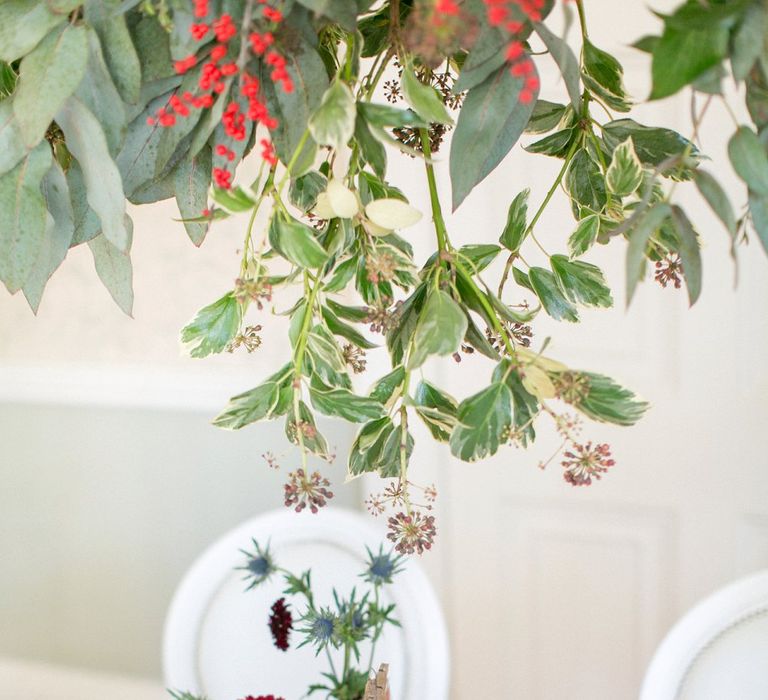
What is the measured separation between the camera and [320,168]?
43 centimetres

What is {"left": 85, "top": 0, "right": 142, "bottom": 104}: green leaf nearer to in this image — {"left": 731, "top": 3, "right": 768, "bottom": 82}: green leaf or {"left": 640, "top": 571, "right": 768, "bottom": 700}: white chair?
{"left": 731, "top": 3, "right": 768, "bottom": 82}: green leaf

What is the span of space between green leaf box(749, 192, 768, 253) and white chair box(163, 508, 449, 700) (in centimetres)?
113

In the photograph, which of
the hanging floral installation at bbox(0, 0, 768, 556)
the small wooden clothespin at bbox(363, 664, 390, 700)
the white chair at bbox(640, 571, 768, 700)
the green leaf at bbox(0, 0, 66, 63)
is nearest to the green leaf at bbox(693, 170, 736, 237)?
the hanging floral installation at bbox(0, 0, 768, 556)

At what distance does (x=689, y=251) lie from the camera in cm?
29

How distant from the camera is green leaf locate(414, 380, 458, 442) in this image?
388mm

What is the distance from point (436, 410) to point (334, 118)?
148 millimetres

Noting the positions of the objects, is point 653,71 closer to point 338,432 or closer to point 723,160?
point 723,160

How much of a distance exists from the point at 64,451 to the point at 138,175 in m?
2.09

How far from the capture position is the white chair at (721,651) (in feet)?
3.74

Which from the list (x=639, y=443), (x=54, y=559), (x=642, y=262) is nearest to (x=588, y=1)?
(x=639, y=443)

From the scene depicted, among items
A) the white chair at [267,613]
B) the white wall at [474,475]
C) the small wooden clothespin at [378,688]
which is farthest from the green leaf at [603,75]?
the white wall at [474,475]

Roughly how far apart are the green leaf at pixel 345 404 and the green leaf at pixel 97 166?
0.10 m

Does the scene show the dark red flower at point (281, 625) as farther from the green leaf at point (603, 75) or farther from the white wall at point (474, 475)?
the white wall at point (474, 475)

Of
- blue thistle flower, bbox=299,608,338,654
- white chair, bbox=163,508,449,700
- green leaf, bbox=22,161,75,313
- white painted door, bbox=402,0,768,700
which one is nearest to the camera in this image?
green leaf, bbox=22,161,75,313
